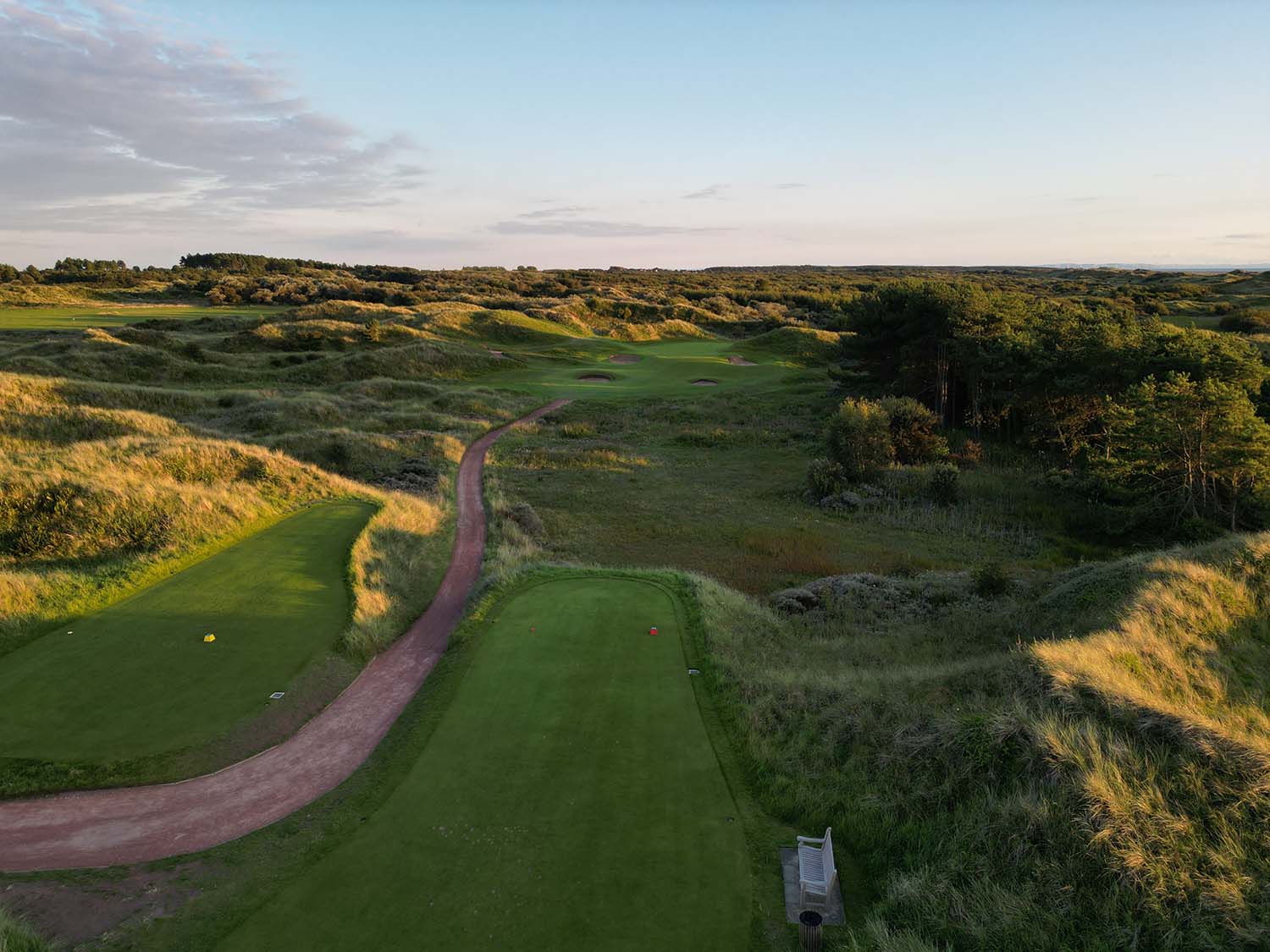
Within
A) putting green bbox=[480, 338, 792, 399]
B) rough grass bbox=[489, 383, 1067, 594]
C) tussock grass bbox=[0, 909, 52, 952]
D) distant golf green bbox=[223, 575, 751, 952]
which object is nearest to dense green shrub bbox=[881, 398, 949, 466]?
rough grass bbox=[489, 383, 1067, 594]

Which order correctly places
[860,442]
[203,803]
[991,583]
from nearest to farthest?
[203,803]
[991,583]
[860,442]

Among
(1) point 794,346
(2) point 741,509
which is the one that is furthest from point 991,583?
(1) point 794,346

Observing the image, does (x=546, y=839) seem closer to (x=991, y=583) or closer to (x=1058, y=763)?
(x=1058, y=763)

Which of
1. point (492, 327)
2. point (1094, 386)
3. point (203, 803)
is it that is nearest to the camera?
point (203, 803)

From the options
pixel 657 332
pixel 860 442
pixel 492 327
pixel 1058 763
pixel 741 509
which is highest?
pixel 492 327

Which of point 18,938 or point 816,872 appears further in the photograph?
point 816,872

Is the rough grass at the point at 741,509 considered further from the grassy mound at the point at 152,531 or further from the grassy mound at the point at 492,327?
the grassy mound at the point at 492,327

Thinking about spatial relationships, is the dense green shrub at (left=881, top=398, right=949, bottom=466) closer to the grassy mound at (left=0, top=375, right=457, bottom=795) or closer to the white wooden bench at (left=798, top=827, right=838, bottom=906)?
the grassy mound at (left=0, top=375, right=457, bottom=795)
